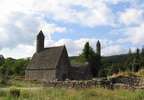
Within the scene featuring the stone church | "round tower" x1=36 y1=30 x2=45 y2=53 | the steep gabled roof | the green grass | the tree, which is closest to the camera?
the green grass

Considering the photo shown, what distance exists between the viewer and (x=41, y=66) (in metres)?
75.1

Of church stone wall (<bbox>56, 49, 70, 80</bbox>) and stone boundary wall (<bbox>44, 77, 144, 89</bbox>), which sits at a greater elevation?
church stone wall (<bbox>56, 49, 70, 80</bbox>)

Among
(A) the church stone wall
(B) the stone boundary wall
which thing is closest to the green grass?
(B) the stone boundary wall

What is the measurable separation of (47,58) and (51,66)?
2842mm

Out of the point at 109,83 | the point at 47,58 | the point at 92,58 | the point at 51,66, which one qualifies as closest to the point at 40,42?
the point at 47,58

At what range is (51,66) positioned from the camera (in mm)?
72625

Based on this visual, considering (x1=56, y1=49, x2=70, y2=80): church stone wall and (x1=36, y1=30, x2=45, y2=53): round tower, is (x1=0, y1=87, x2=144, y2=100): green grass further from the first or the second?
(x1=36, y1=30, x2=45, y2=53): round tower

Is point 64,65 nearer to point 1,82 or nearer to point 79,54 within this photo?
point 79,54

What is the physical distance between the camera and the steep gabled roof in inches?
2863

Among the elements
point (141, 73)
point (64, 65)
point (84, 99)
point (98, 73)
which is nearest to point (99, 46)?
point (98, 73)

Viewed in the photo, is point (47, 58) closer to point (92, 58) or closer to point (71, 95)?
point (92, 58)

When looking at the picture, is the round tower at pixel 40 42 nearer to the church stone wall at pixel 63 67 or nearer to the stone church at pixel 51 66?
the stone church at pixel 51 66

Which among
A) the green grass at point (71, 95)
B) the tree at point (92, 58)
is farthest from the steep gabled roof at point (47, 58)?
the green grass at point (71, 95)

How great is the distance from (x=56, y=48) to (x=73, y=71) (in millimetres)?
6992
